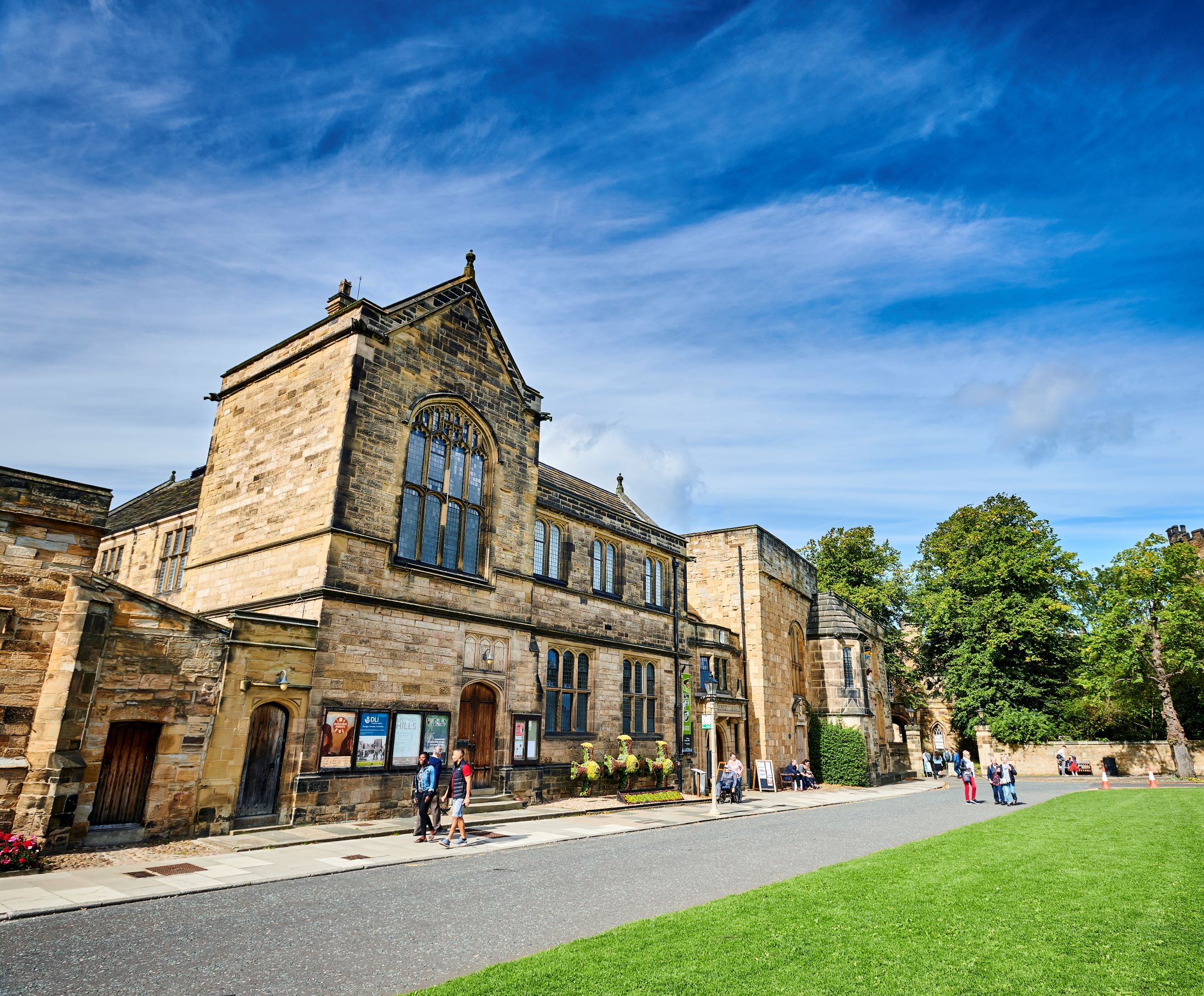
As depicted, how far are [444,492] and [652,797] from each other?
13.0 m

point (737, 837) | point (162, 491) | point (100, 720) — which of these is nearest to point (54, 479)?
point (100, 720)

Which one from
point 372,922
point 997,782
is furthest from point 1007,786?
point 372,922

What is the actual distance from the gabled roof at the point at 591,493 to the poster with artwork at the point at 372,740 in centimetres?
982

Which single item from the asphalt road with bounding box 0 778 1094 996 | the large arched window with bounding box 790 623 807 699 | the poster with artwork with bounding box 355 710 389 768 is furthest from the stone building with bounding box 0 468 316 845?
the large arched window with bounding box 790 623 807 699

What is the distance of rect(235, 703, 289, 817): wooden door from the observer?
49.4ft

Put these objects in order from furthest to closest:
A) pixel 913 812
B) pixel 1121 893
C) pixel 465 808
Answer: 1. pixel 913 812
2. pixel 465 808
3. pixel 1121 893

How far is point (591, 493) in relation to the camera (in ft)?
107

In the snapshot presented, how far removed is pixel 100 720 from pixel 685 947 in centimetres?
1107

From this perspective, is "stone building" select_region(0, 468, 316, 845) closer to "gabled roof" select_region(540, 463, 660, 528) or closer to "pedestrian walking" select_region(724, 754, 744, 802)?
"gabled roof" select_region(540, 463, 660, 528)

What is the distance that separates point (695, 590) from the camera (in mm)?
37688

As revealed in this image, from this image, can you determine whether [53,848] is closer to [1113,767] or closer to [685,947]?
[685,947]

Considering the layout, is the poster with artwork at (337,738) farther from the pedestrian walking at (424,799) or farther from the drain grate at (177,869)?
the drain grate at (177,869)

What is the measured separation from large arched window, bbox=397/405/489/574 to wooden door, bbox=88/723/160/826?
23.3 ft

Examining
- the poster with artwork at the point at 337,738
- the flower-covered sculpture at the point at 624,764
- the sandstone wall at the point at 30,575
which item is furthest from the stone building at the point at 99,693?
the flower-covered sculpture at the point at 624,764
